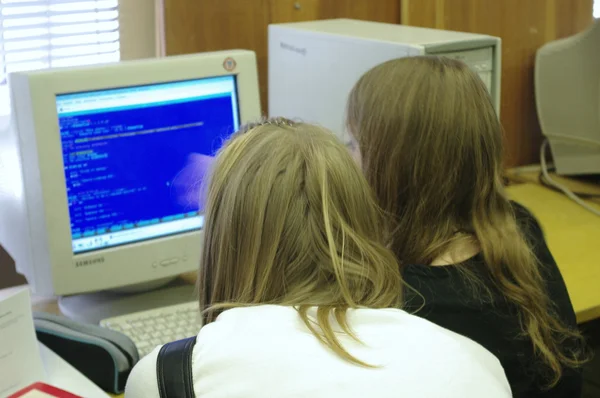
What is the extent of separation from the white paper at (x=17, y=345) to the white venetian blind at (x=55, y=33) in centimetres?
70

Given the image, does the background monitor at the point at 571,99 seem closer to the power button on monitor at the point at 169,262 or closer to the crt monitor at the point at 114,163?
the crt monitor at the point at 114,163

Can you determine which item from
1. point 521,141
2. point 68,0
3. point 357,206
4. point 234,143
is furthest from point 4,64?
point 521,141

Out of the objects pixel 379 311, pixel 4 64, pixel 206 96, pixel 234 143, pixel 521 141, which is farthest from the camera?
pixel 521 141

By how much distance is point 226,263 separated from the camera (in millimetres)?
962

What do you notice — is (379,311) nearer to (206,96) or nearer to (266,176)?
(266,176)

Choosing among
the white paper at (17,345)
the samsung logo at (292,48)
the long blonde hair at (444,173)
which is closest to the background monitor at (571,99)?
the samsung logo at (292,48)

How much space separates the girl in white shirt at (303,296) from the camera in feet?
2.64

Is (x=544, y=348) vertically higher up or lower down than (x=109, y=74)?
lower down

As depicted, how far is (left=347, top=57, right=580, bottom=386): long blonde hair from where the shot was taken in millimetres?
1232

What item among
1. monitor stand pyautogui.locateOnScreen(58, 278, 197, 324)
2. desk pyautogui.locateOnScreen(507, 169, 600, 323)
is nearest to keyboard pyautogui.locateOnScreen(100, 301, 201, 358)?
monitor stand pyautogui.locateOnScreen(58, 278, 197, 324)

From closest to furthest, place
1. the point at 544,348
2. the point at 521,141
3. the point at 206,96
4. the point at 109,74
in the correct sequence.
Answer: the point at 544,348, the point at 109,74, the point at 206,96, the point at 521,141

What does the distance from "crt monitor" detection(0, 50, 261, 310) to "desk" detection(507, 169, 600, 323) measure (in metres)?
0.69

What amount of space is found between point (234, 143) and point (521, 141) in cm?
151

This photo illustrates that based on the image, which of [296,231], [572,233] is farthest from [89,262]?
[572,233]
